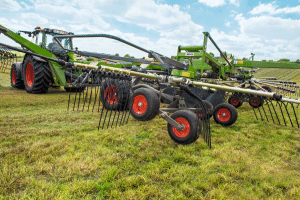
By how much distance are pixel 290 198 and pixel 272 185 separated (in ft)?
0.69

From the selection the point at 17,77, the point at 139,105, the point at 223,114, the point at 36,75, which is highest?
the point at 36,75

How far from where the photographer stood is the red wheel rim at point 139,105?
3469 millimetres

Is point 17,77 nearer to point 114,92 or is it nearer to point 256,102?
point 114,92

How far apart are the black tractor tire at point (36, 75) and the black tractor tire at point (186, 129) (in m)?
A: 5.80

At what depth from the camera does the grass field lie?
183 cm

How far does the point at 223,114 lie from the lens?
14.9ft

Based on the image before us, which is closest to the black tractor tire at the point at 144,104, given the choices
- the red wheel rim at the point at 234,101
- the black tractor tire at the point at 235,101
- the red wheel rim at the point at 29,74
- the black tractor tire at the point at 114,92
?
the black tractor tire at the point at 114,92

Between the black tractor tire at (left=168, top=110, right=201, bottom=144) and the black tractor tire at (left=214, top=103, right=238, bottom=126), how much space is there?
167cm

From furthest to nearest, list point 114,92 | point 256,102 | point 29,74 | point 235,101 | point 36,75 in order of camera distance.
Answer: point 235,101 < point 29,74 < point 256,102 < point 36,75 < point 114,92

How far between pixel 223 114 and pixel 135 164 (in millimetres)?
3004

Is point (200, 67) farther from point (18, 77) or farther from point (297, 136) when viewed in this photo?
point (18, 77)

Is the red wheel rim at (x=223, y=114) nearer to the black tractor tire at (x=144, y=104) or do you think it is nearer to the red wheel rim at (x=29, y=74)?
the black tractor tire at (x=144, y=104)

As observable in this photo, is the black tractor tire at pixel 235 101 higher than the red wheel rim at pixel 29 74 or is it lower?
lower

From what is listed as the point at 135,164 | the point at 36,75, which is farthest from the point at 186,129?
the point at 36,75
